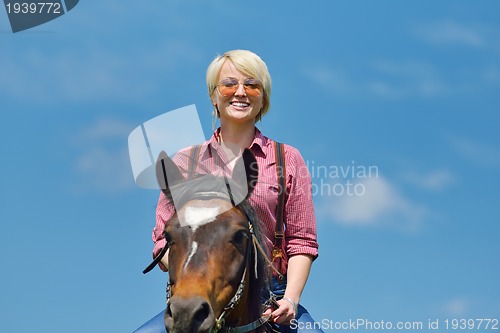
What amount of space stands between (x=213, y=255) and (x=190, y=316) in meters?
0.61

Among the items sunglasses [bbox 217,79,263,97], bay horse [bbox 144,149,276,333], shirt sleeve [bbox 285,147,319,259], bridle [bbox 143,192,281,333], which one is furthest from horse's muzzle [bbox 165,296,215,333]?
sunglasses [bbox 217,79,263,97]

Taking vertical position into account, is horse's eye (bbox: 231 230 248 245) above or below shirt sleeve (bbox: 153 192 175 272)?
below

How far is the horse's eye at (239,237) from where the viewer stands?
6.16 metres

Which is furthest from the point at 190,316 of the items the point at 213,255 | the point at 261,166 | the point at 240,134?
the point at 240,134

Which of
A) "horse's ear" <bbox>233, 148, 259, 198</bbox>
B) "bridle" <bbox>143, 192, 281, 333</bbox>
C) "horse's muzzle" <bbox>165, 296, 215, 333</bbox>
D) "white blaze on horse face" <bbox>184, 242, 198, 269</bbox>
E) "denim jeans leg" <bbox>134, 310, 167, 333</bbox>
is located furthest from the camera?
"denim jeans leg" <bbox>134, 310, 167, 333</bbox>

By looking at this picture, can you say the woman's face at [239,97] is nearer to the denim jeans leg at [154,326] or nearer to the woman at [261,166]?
the woman at [261,166]

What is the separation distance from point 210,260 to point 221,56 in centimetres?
308

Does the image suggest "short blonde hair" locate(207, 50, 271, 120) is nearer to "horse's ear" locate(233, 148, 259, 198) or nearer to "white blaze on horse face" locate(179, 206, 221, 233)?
"horse's ear" locate(233, 148, 259, 198)

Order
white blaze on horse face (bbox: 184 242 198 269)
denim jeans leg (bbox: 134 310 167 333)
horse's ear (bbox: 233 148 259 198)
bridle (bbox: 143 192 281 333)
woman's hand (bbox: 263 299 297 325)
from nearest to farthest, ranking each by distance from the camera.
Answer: white blaze on horse face (bbox: 184 242 198 269), bridle (bbox: 143 192 281 333), horse's ear (bbox: 233 148 259 198), woman's hand (bbox: 263 299 297 325), denim jeans leg (bbox: 134 310 167 333)

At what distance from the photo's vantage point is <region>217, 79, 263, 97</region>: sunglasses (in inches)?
315

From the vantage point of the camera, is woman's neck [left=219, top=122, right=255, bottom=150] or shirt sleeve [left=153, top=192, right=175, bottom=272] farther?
woman's neck [left=219, top=122, right=255, bottom=150]

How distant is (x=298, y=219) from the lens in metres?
7.82

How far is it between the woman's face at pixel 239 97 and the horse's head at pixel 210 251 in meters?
1.39

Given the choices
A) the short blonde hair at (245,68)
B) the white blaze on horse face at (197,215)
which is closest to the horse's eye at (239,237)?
the white blaze on horse face at (197,215)
